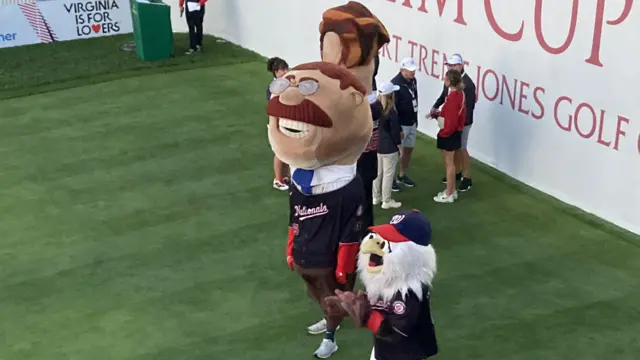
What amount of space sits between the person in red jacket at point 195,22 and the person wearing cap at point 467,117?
239 inches

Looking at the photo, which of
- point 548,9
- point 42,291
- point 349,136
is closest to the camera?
point 349,136

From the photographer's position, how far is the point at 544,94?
8242 millimetres

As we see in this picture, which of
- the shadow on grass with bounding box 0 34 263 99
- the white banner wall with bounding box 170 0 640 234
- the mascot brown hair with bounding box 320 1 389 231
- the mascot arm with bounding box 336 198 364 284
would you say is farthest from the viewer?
the shadow on grass with bounding box 0 34 263 99

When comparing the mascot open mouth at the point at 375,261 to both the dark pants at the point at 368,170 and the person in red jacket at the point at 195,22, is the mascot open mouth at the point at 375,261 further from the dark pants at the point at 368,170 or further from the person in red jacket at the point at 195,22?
the person in red jacket at the point at 195,22

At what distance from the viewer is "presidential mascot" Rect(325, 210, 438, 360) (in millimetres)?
4484

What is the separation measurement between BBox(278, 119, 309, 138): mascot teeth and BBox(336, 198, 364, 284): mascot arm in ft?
1.81

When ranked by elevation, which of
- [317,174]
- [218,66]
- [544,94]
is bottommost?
[218,66]

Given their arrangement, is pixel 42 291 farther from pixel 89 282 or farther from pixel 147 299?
pixel 147 299

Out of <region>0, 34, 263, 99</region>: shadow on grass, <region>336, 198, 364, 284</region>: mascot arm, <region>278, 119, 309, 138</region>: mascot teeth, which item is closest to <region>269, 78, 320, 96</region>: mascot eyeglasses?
<region>278, 119, 309, 138</region>: mascot teeth

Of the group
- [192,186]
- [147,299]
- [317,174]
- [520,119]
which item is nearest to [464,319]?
[317,174]

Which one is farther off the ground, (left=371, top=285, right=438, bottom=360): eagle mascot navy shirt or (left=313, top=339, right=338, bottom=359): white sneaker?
(left=371, top=285, right=438, bottom=360): eagle mascot navy shirt

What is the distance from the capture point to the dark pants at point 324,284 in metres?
5.54

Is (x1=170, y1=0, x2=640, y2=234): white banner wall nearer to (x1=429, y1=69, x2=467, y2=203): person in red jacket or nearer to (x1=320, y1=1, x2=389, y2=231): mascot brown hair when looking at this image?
(x1=429, y1=69, x2=467, y2=203): person in red jacket

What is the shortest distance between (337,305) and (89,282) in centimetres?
287
